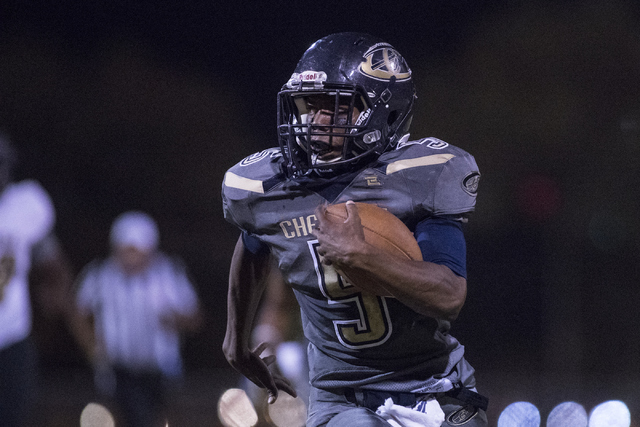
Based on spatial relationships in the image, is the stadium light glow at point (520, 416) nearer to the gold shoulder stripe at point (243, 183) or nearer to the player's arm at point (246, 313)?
the player's arm at point (246, 313)

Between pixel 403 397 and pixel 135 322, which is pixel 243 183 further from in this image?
pixel 135 322

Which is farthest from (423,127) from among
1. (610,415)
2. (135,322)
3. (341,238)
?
(341,238)

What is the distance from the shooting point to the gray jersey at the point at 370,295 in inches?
62.5

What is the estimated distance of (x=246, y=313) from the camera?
1.96 m

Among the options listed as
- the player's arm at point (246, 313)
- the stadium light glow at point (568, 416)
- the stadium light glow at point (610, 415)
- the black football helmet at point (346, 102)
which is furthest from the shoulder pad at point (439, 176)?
the stadium light glow at point (610, 415)

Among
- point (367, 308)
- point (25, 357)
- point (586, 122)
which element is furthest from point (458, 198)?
point (586, 122)

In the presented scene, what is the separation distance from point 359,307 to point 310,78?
0.61m

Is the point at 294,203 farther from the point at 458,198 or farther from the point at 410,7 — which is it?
the point at 410,7

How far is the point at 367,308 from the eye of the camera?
159 cm

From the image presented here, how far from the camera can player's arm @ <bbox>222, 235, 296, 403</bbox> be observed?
1.94 metres

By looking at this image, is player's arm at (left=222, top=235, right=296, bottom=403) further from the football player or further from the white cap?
the white cap

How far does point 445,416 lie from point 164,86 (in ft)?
17.3

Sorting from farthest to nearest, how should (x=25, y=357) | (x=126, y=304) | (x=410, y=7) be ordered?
(x=410, y=7) → (x=126, y=304) → (x=25, y=357)

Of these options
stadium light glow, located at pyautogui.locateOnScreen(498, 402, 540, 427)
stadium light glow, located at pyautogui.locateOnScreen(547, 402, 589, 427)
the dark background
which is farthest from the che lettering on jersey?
the dark background
